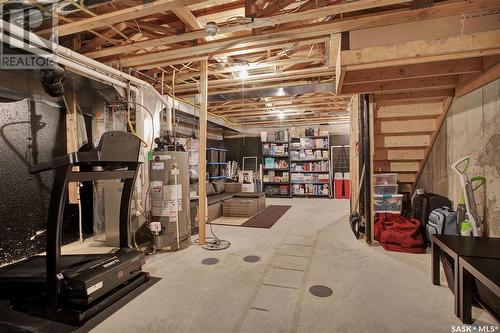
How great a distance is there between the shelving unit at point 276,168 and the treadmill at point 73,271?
658 cm

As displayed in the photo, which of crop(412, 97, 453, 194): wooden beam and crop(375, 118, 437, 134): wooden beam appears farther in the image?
crop(375, 118, 437, 134): wooden beam

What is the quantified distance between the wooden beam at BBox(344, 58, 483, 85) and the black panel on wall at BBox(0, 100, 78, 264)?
156 inches

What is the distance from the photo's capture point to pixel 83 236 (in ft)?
12.6

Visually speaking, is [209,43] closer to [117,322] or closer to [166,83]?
[166,83]

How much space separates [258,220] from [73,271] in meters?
3.37

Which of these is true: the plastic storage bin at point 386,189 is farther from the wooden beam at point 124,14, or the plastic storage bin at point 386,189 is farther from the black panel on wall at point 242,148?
the black panel on wall at point 242,148

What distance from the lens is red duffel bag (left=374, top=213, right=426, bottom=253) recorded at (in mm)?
3094

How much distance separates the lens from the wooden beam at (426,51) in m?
2.12

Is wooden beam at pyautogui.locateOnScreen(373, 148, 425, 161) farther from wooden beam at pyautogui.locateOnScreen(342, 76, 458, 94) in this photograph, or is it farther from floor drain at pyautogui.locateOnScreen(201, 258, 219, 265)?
floor drain at pyautogui.locateOnScreen(201, 258, 219, 265)

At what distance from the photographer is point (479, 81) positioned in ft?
8.66

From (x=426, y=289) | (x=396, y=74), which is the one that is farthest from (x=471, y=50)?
(x=426, y=289)

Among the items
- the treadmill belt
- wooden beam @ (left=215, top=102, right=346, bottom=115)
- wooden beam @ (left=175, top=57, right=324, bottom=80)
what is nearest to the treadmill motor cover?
the treadmill belt

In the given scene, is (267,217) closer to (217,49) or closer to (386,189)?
(386,189)

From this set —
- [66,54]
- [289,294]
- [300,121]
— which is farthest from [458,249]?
[300,121]
